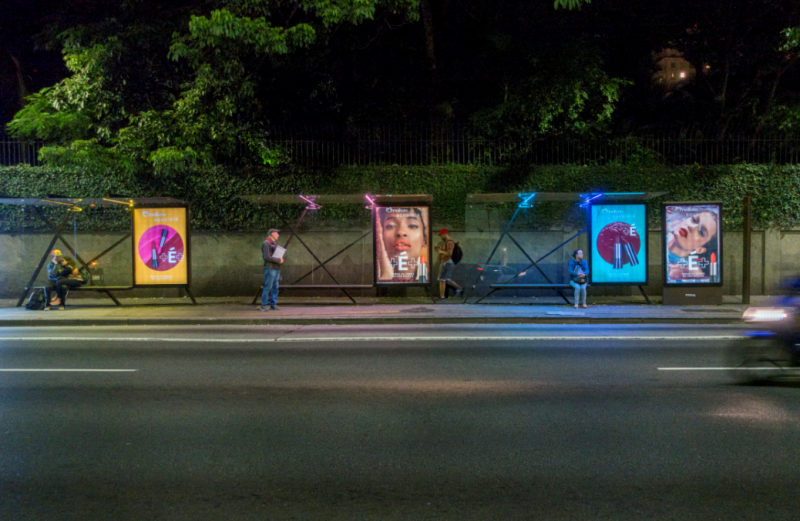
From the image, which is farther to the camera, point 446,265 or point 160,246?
point 446,265

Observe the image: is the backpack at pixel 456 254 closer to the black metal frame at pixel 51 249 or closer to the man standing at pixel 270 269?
the man standing at pixel 270 269

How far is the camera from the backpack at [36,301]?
615 inches

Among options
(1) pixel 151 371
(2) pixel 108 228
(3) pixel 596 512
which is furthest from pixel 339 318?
(3) pixel 596 512

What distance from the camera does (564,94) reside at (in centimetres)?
1791

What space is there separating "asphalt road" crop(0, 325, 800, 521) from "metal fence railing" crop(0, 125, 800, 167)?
400 inches

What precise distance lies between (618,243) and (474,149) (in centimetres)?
536

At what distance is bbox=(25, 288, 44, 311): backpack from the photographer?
1561 cm

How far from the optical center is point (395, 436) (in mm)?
5629

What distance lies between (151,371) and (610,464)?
6.14 metres

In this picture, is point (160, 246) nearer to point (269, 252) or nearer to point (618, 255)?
point (269, 252)

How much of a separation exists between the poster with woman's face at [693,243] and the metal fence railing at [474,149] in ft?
12.2

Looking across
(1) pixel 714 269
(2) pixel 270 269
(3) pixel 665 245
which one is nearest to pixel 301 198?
(2) pixel 270 269

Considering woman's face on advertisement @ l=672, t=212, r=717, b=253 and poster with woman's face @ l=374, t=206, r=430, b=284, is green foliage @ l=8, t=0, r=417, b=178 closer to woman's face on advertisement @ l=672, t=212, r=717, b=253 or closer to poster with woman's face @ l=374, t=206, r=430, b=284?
poster with woman's face @ l=374, t=206, r=430, b=284

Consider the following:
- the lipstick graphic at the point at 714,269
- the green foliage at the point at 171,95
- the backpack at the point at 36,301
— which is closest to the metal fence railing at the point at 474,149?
the green foliage at the point at 171,95
